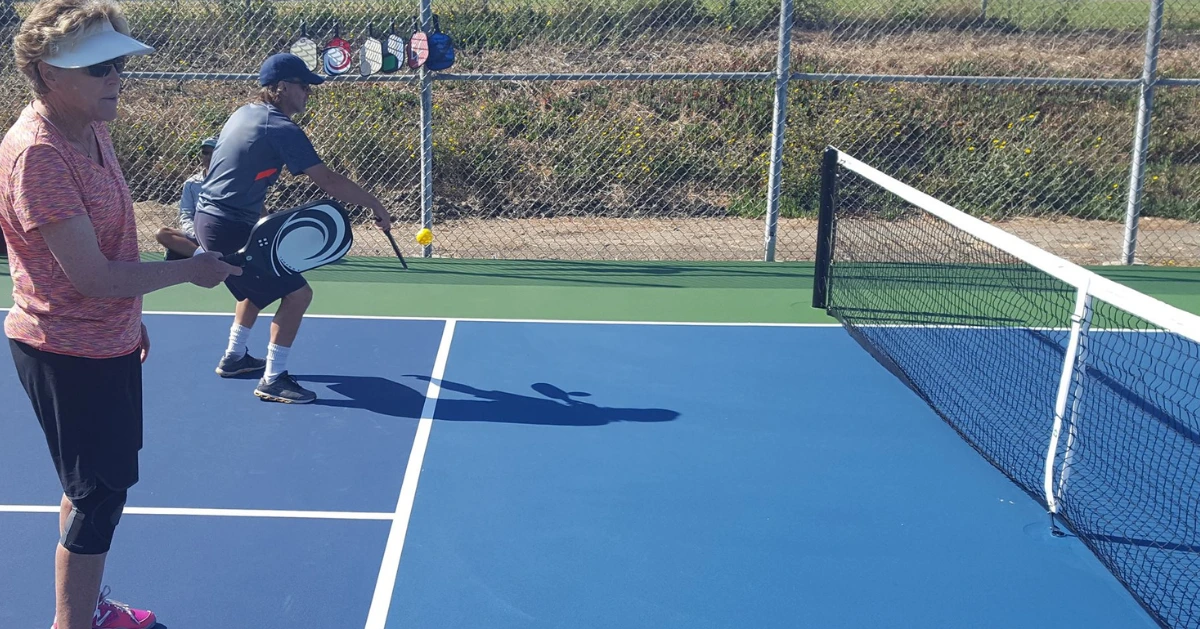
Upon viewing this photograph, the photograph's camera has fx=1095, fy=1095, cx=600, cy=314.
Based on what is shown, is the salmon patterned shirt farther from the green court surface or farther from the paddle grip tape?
the green court surface

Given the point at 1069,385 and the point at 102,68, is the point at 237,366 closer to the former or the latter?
the point at 102,68

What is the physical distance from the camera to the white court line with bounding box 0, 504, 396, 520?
4859mm

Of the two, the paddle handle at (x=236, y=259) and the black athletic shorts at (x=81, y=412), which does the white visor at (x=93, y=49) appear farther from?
the paddle handle at (x=236, y=259)

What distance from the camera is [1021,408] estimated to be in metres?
6.26

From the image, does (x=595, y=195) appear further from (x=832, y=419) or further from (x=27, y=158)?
(x=27, y=158)

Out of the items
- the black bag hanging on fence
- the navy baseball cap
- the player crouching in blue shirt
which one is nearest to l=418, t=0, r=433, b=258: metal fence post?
the black bag hanging on fence

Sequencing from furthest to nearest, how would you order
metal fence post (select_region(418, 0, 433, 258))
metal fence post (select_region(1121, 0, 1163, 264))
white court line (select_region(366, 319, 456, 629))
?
metal fence post (select_region(418, 0, 433, 258))
metal fence post (select_region(1121, 0, 1163, 264))
white court line (select_region(366, 319, 456, 629))

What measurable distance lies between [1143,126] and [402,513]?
7.73 metres

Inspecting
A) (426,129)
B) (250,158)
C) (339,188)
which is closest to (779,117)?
(426,129)

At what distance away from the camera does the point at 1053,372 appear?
6914mm

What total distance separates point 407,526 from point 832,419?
8.48 ft

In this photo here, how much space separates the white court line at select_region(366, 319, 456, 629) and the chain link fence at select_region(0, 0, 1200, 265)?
506 cm

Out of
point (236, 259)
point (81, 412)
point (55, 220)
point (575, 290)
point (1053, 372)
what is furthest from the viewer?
point (575, 290)

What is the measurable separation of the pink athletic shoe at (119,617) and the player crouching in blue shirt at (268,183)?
233 centimetres
